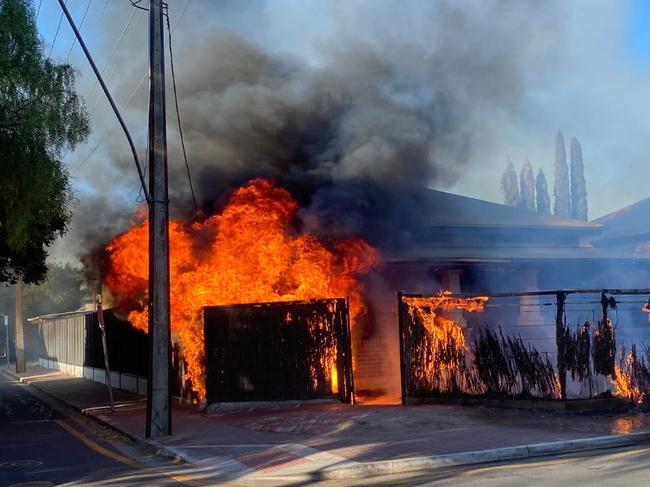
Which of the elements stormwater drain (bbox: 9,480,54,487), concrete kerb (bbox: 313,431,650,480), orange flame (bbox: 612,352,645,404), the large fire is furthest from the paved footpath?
the large fire

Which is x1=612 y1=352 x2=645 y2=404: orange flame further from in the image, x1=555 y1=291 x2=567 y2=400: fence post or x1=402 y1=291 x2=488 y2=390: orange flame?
x1=402 y1=291 x2=488 y2=390: orange flame

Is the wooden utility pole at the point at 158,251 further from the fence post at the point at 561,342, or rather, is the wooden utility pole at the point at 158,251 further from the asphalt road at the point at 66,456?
the fence post at the point at 561,342

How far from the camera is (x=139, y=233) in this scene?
12984 millimetres

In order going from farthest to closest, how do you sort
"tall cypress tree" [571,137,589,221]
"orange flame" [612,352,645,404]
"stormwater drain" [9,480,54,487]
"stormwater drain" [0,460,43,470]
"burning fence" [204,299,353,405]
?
"tall cypress tree" [571,137,589,221]
"burning fence" [204,299,353,405]
"orange flame" [612,352,645,404]
"stormwater drain" [0,460,43,470]
"stormwater drain" [9,480,54,487]

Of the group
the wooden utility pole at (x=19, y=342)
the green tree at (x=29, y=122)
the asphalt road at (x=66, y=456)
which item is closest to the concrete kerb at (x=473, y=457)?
the asphalt road at (x=66, y=456)

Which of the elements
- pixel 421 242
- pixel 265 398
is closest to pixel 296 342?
pixel 265 398

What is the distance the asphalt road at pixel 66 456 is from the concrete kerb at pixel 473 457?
5.83ft

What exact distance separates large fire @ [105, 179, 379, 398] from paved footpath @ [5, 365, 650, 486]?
204 cm

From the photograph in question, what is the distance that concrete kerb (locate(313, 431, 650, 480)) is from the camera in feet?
22.0

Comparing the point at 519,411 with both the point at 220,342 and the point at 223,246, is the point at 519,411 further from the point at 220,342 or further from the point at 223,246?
the point at 223,246

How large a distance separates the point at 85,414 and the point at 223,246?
15.9 ft

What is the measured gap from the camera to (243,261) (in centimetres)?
1232

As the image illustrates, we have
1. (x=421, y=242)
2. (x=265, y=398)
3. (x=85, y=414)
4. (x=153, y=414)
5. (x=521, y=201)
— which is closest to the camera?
(x=153, y=414)

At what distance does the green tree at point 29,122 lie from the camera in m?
10.1
